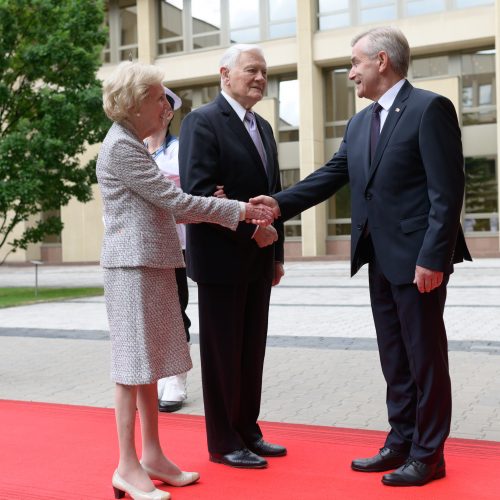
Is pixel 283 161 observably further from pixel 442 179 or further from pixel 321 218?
pixel 442 179

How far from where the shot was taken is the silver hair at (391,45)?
155 inches

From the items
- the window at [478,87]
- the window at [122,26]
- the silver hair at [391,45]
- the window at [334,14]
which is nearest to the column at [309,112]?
the window at [334,14]

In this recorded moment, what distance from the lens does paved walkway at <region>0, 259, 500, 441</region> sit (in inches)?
219

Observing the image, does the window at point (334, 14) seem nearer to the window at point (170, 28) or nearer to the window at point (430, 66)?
the window at point (430, 66)

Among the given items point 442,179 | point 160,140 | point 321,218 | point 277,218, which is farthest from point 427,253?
point 321,218

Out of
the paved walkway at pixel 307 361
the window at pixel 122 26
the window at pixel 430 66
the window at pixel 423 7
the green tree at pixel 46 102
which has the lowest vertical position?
the paved walkway at pixel 307 361

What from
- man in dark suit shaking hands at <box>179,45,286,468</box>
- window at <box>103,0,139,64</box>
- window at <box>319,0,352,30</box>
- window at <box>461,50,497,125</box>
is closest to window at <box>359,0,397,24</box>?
window at <box>319,0,352,30</box>

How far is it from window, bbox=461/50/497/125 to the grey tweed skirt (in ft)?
86.0

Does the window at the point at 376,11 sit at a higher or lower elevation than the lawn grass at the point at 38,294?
higher

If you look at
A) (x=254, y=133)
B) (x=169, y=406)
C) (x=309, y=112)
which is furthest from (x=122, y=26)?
(x=254, y=133)

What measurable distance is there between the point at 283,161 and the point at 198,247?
2741 cm

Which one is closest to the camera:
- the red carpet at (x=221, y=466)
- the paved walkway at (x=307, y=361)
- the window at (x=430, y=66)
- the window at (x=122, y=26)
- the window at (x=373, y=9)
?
the red carpet at (x=221, y=466)

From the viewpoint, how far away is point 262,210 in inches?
161

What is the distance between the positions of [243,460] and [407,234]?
147 centimetres
